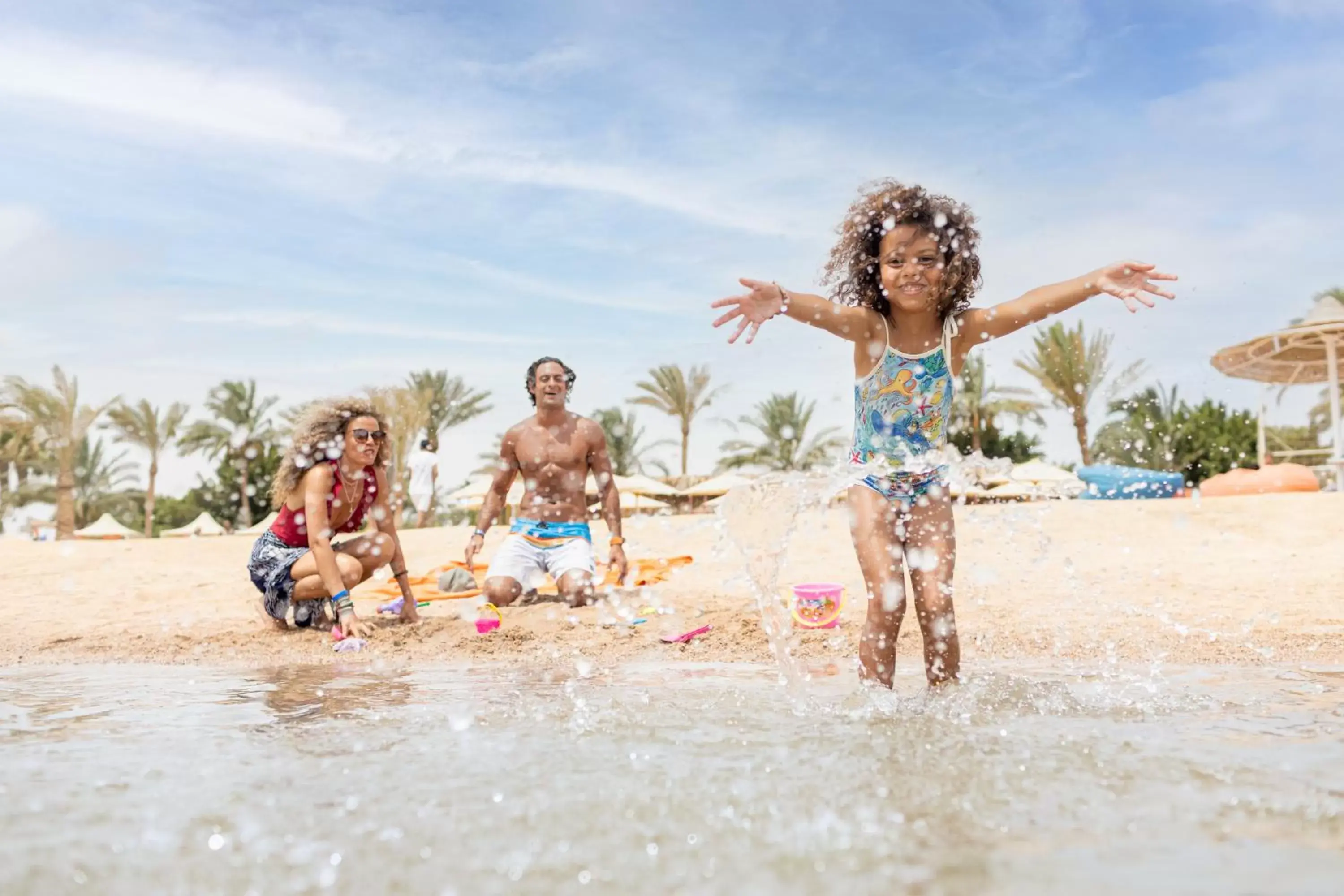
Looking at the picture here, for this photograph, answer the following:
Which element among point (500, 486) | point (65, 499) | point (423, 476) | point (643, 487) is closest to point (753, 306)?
point (500, 486)

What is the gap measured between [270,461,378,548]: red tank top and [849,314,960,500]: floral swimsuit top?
3775 millimetres

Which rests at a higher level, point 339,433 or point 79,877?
point 339,433

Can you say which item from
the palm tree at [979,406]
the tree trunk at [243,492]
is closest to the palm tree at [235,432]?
the tree trunk at [243,492]

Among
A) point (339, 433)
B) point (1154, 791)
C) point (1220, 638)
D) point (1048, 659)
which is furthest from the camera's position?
point (339, 433)

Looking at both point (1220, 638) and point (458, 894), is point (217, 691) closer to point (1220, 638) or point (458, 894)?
point (458, 894)

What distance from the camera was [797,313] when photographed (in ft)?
13.8

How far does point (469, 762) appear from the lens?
287 centimetres

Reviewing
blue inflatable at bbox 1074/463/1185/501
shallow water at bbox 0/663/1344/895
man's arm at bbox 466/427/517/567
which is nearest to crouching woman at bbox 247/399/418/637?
man's arm at bbox 466/427/517/567

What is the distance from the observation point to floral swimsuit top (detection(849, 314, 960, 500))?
433cm

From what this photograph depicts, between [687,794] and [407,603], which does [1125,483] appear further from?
[687,794]

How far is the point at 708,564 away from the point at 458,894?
30.1 feet

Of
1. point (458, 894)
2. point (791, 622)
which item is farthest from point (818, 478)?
point (458, 894)

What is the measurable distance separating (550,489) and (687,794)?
563 centimetres

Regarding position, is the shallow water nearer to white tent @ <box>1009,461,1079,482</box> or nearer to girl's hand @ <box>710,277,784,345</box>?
girl's hand @ <box>710,277,784,345</box>
